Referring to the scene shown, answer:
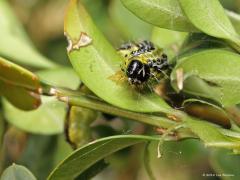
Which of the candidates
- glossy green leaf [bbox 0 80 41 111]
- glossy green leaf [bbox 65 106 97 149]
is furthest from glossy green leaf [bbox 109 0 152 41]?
glossy green leaf [bbox 0 80 41 111]

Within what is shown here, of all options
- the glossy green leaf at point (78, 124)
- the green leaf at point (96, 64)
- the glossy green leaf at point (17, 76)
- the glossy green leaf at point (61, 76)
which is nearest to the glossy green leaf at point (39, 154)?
the glossy green leaf at point (61, 76)

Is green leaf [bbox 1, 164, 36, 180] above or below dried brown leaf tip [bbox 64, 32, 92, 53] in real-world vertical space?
below

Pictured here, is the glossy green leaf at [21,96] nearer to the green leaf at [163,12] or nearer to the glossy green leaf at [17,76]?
the glossy green leaf at [17,76]

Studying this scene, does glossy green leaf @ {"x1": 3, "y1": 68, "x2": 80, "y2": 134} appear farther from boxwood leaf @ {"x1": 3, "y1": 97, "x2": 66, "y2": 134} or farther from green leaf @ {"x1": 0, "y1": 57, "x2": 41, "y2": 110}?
green leaf @ {"x1": 0, "y1": 57, "x2": 41, "y2": 110}

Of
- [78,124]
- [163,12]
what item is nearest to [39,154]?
[78,124]

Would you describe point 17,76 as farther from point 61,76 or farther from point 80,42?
point 61,76
